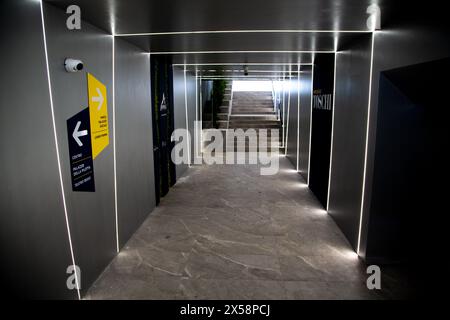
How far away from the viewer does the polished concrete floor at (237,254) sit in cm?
364

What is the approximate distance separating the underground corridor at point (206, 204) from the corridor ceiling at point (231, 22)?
29mm

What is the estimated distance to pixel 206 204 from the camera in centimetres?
659

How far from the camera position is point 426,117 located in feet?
12.1

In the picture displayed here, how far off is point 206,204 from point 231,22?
12.4ft

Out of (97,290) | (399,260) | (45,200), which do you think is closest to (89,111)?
(45,200)

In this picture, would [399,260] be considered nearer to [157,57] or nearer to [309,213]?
[309,213]

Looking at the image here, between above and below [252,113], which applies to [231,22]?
above

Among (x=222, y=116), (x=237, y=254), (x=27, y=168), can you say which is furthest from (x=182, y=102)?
(x=27, y=168)

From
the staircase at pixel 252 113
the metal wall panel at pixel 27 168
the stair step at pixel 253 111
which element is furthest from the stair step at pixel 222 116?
the metal wall panel at pixel 27 168

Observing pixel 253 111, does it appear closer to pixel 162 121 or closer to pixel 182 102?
pixel 182 102

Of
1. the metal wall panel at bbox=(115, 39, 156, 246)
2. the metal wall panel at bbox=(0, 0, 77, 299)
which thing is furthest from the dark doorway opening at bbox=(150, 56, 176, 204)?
the metal wall panel at bbox=(0, 0, 77, 299)

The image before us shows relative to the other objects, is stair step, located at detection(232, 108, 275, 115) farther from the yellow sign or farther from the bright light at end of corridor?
the yellow sign

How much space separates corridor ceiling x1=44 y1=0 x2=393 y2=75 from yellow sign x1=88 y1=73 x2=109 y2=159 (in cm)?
64

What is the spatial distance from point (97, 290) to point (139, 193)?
76.8 inches
